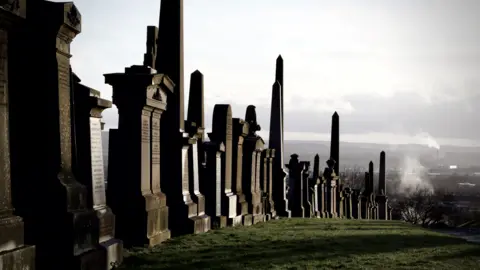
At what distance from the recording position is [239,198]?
16.7 metres

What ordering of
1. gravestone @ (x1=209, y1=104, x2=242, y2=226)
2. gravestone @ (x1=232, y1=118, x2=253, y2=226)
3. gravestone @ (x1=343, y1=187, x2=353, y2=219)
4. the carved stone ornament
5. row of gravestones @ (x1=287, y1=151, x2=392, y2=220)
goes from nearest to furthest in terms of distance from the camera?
1. the carved stone ornament
2. gravestone @ (x1=209, y1=104, x2=242, y2=226)
3. gravestone @ (x1=232, y1=118, x2=253, y2=226)
4. row of gravestones @ (x1=287, y1=151, x2=392, y2=220)
5. gravestone @ (x1=343, y1=187, x2=353, y2=219)

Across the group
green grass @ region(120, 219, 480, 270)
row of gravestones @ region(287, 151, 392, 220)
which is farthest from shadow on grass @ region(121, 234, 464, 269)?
row of gravestones @ region(287, 151, 392, 220)

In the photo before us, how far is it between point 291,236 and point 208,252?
3.69m

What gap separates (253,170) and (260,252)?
314 inches

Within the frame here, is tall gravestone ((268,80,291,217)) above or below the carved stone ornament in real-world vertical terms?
below

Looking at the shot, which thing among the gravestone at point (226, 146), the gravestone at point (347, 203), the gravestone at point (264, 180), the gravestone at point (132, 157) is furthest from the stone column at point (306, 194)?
the gravestone at point (132, 157)

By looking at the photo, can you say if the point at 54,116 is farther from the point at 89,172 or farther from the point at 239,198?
the point at 239,198

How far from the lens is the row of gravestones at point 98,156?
24.3 feet

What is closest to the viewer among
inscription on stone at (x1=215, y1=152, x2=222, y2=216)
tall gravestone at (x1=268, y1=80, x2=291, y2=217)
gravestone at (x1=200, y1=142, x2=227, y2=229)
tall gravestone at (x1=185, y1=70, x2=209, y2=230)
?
tall gravestone at (x1=185, y1=70, x2=209, y2=230)

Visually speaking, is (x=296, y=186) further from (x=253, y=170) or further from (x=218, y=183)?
(x=218, y=183)

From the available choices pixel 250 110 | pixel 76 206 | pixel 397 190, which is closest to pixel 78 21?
pixel 76 206

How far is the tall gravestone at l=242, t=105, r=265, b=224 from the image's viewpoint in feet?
58.9

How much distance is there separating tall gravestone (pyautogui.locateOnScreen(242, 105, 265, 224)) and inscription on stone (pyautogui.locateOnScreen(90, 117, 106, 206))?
923 centimetres

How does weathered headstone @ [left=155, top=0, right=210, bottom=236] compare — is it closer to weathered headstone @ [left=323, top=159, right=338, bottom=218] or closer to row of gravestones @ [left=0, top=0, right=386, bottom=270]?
row of gravestones @ [left=0, top=0, right=386, bottom=270]
